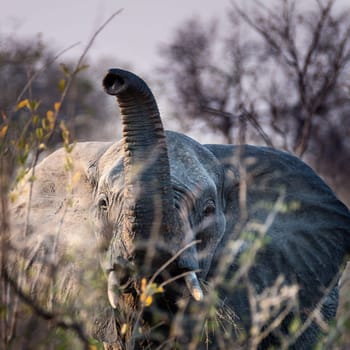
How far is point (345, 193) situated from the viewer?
12.6 meters

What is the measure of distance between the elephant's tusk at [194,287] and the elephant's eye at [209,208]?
789mm

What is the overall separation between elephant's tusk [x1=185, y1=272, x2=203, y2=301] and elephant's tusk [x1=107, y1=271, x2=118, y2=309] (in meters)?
0.25

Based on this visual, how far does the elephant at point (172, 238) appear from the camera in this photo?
3398mm

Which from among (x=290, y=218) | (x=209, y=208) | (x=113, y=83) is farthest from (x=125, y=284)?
(x=290, y=218)

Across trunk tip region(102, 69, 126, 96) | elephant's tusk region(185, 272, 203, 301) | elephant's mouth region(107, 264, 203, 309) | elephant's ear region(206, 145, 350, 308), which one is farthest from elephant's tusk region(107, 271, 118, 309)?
elephant's ear region(206, 145, 350, 308)

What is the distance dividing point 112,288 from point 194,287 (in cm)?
28

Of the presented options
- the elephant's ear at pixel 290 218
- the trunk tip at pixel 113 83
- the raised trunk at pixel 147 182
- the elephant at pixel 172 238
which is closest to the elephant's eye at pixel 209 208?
the elephant at pixel 172 238

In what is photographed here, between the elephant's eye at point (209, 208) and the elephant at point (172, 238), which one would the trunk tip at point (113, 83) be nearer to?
the elephant at point (172, 238)

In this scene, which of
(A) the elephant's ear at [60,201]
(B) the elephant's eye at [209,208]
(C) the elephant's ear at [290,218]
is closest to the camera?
(A) the elephant's ear at [60,201]

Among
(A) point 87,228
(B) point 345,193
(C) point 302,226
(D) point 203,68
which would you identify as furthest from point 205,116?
(A) point 87,228

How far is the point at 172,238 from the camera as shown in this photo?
3770 millimetres

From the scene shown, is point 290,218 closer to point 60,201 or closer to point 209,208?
point 209,208

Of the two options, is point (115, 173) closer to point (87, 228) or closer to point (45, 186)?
point (87, 228)

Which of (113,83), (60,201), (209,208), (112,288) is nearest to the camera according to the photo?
(113,83)
